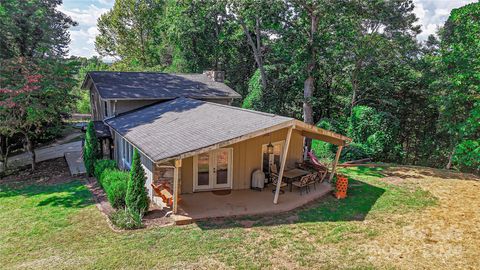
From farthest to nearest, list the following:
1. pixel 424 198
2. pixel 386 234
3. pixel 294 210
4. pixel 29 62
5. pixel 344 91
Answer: pixel 344 91, pixel 29 62, pixel 424 198, pixel 294 210, pixel 386 234

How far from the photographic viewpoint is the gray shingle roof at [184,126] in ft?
29.7

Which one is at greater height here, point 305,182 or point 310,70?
point 310,70

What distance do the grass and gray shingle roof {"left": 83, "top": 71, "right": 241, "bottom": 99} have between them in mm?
6137

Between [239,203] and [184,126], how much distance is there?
3.35 meters

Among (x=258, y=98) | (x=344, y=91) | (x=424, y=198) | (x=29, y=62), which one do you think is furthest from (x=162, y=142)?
(x=344, y=91)

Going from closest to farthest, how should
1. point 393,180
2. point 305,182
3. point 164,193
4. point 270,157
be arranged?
1. point 164,193
2. point 305,182
3. point 270,157
4. point 393,180

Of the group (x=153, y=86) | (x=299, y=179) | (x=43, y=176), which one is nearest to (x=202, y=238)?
(x=299, y=179)

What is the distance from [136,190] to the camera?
9.41m

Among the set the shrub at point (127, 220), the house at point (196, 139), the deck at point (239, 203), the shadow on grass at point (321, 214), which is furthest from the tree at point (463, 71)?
the shrub at point (127, 220)

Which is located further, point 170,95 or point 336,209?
point 170,95

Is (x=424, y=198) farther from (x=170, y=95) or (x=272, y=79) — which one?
(x=272, y=79)

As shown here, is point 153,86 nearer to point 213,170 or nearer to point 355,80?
point 213,170

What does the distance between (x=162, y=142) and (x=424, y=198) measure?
10.1 m

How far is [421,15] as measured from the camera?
2020cm
